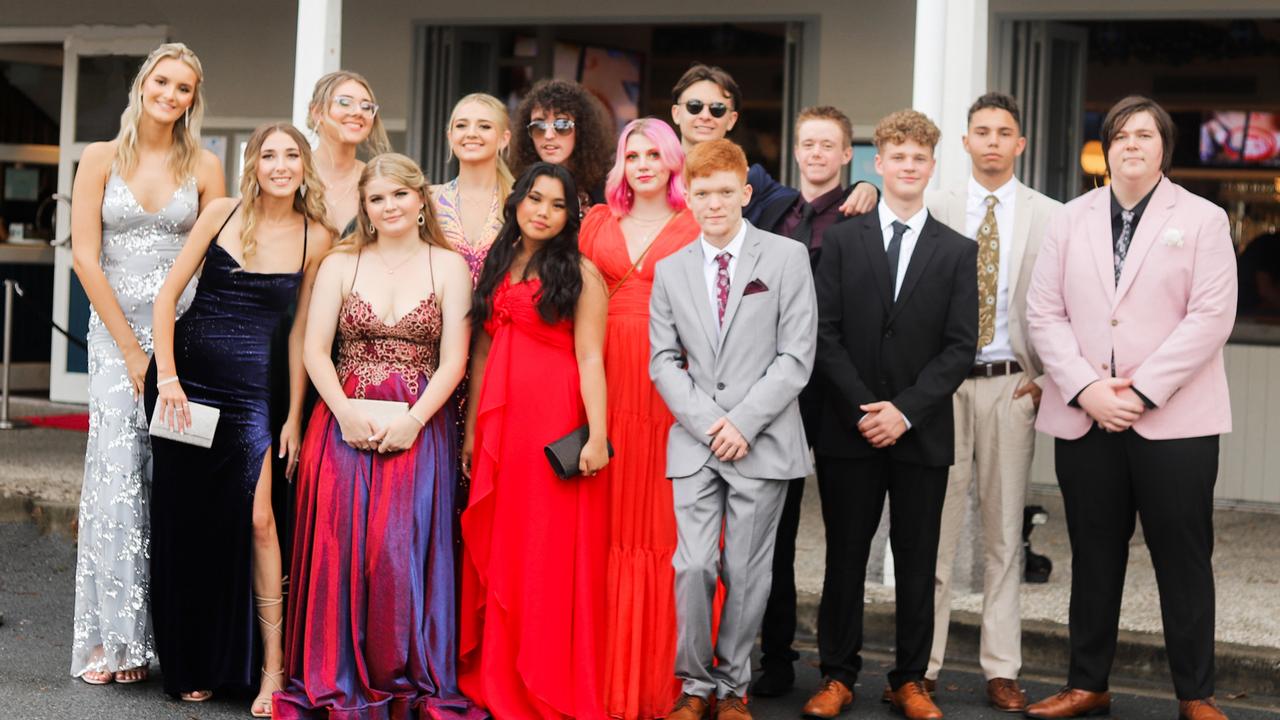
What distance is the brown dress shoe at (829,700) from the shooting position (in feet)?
18.0

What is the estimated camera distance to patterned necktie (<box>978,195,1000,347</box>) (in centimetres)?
579

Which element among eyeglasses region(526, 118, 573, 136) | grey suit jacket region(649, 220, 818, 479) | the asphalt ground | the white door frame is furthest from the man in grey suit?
the white door frame

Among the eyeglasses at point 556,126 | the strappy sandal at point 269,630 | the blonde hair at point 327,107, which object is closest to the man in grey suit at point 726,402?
the eyeglasses at point 556,126

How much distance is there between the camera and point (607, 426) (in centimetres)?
554

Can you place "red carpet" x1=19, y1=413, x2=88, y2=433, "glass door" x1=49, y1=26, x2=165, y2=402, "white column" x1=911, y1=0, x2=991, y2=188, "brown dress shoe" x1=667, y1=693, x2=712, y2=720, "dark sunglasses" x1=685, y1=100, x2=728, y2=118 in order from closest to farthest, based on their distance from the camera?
"brown dress shoe" x1=667, y1=693, x2=712, y2=720
"dark sunglasses" x1=685, y1=100, x2=728, y2=118
"white column" x1=911, y1=0, x2=991, y2=188
"red carpet" x1=19, y1=413, x2=88, y2=433
"glass door" x1=49, y1=26, x2=165, y2=402

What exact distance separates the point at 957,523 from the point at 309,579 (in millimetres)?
2379

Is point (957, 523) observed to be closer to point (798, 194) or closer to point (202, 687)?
point (798, 194)

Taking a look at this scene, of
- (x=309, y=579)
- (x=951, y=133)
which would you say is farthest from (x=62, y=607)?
(x=951, y=133)

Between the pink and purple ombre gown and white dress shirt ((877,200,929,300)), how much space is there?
1.61 m

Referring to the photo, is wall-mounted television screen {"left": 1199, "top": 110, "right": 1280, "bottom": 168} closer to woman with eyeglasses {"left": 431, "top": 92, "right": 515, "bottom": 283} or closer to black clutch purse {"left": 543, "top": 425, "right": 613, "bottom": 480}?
woman with eyeglasses {"left": 431, "top": 92, "right": 515, "bottom": 283}

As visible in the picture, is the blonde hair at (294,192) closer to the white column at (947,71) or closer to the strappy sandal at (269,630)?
the strappy sandal at (269,630)

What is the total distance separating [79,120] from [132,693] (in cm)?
717

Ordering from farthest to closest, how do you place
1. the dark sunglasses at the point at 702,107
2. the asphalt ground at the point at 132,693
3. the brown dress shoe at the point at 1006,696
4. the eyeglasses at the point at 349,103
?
the eyeglasses at the point at 349,103 → the dark sunglasses at the point at 702,107 → the brown dress shoe at the point at 1006,696 → the asphalt ground at the point at 132,693

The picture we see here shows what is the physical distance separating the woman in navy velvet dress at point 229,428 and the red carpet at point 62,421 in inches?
222
